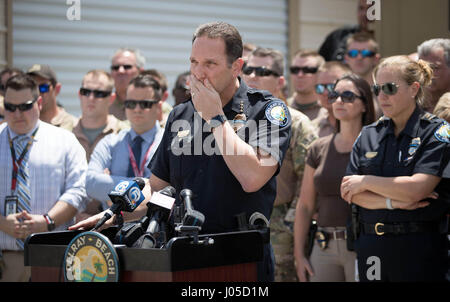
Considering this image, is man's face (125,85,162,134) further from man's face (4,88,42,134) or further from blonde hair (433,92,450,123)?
blonde hair (433,92,450,123)

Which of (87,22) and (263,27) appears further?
(263,27)

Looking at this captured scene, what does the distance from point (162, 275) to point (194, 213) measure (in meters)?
0.26

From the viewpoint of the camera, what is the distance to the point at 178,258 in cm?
229

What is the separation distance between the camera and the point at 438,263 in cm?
389

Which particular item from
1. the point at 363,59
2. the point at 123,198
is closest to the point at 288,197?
the point at 363,59

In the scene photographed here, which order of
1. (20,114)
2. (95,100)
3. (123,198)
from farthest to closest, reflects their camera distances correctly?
1. (95,100)
2. (20,114)
3. (123,198)

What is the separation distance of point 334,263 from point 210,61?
2.44m

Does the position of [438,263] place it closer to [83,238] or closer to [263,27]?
[83,238]

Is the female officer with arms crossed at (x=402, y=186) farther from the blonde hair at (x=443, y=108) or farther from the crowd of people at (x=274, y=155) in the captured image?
the blonde hair at (x=443, y=108)

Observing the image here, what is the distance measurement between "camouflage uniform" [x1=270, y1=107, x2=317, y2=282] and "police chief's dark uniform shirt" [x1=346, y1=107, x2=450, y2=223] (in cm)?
122

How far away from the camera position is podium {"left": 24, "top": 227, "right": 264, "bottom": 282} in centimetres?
230

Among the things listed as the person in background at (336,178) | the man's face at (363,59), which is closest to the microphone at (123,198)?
the person in background at (336,178)

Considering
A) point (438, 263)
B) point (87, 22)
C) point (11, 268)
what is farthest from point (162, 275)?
point (87, 22)

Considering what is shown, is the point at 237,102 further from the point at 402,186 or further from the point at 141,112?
the point at 141,112
